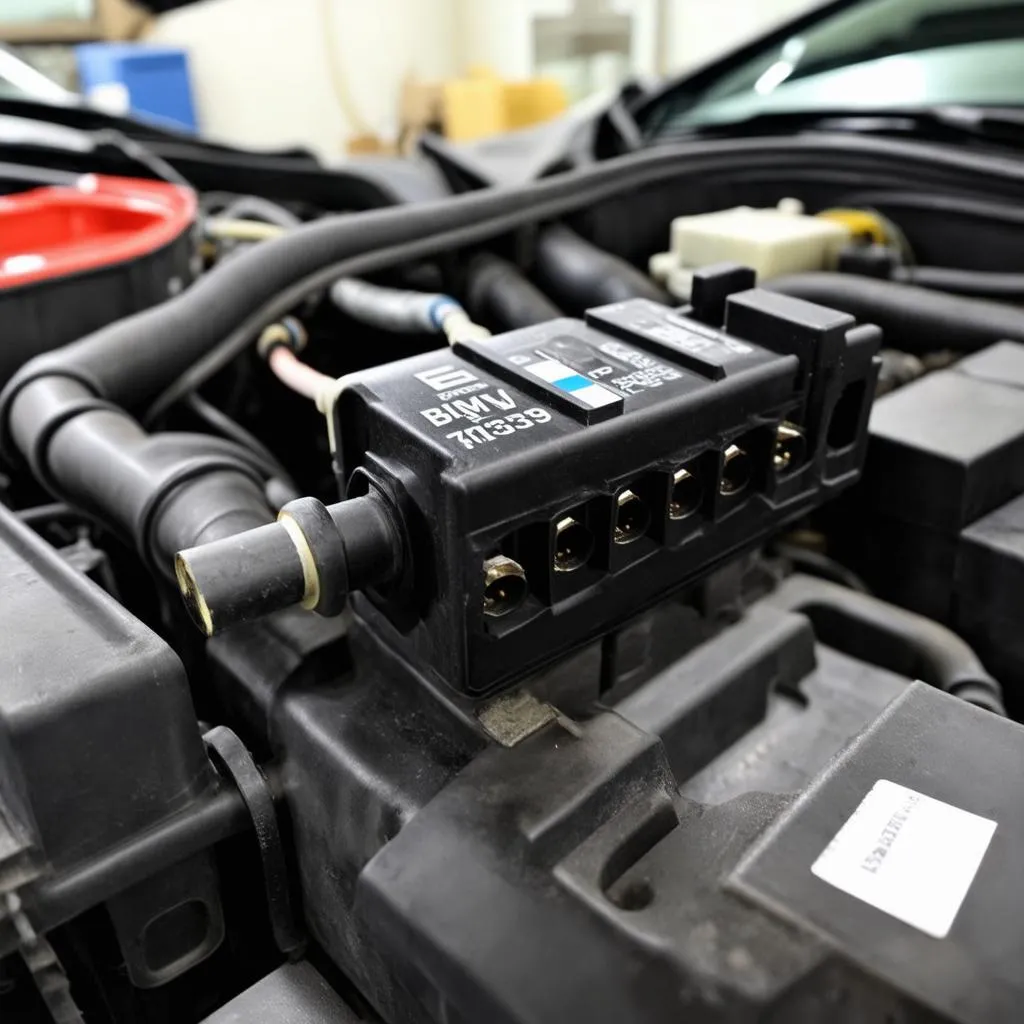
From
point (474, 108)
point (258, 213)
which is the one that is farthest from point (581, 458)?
point (474, 108)

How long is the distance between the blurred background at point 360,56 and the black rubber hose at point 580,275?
9.16ft

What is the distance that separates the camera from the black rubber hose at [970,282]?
3.13ft

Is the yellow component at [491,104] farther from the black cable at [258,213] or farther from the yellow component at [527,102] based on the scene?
the black cable at [258,213]

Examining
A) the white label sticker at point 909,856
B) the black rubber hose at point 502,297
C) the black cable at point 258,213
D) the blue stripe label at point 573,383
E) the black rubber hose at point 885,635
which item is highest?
the blue stripe label at point 573,383

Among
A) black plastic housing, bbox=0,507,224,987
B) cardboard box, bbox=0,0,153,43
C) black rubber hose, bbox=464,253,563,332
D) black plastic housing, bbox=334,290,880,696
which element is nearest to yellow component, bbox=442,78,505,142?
cardboard box, bbox=0,0,153,43

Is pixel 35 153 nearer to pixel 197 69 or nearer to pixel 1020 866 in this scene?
pixel 1020 866

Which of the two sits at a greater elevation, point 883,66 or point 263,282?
point 883,66

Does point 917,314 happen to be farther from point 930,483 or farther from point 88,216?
point 88,216

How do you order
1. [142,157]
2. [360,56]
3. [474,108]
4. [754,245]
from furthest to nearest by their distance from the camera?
[360,56]
[474,108]
[142,157]
[754,245]

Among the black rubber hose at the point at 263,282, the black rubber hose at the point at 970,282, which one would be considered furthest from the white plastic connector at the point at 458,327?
the black rubber hose at the point at 970,282

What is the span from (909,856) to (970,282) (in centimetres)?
77

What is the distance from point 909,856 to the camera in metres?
0.37

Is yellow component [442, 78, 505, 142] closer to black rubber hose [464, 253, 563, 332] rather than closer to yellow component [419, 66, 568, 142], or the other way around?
yellow component [419, 66, 568, 142]

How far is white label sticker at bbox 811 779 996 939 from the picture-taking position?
350 millimetres
